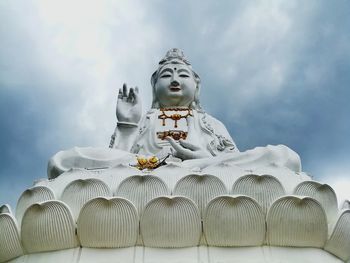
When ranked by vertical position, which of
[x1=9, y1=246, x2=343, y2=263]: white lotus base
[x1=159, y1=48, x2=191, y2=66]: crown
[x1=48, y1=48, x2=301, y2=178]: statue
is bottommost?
[x1=9, y1=246, x2=343, y2=263]: white lotus base

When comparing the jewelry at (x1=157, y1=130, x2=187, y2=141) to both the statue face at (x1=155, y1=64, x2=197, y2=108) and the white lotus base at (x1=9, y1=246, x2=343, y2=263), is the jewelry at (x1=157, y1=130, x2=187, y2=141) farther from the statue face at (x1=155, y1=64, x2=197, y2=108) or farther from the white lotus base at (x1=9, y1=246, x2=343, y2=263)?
the white lotus base at (x1=9, y1=246, x2=343, y2=263)

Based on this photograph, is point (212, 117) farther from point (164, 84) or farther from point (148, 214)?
point (148, 214)

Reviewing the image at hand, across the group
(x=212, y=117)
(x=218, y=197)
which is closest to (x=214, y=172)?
(x=218, y=197)

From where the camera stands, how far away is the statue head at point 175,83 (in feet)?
26.3

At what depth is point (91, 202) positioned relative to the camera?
4098 mm

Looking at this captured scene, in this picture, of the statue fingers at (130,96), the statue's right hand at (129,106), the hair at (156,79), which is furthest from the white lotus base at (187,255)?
the hair at (156,79)

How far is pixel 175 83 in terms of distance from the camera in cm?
802

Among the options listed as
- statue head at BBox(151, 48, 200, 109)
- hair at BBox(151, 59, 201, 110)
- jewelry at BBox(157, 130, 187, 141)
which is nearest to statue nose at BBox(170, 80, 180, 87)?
statue head at BBox(151, 48, 200, 109)

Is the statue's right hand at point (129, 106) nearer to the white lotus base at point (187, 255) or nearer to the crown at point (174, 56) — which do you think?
the crown at point (174, 56)

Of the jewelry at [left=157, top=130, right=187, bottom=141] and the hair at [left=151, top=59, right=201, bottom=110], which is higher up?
the hair at [left=151, top=59, right=201, bottom=110]

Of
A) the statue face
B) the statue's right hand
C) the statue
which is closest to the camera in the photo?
the statue

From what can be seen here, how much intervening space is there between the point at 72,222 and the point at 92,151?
1.82 metres

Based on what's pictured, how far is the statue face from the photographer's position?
8.02 metres

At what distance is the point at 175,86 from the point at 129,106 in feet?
3.84
